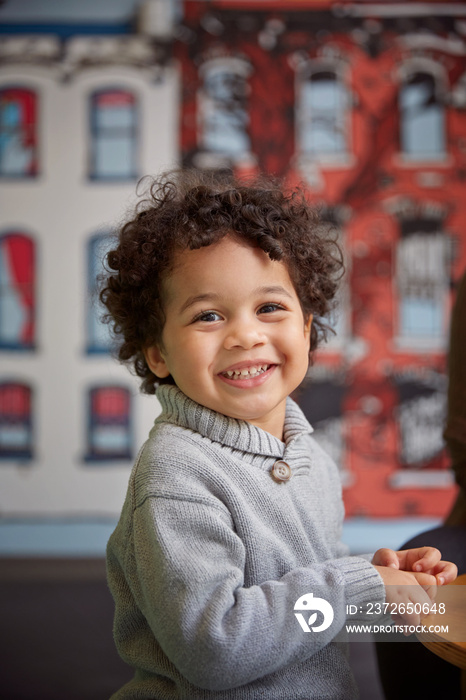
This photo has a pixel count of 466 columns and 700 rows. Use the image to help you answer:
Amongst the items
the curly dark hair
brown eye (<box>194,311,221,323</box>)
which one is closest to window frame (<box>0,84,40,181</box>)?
the curly dark hair

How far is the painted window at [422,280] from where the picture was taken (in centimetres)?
323

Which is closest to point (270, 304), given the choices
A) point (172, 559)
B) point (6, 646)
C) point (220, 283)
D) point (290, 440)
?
point (220, 283)

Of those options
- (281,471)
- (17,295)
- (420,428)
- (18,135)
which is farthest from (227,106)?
(281,471)

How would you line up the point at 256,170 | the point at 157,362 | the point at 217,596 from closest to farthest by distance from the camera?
the point at 217,596 < the point at 157,362 < the point at 256,170

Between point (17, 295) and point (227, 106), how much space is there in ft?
4.73

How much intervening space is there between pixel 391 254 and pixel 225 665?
9.23 feet

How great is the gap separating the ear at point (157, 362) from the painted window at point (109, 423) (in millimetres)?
2380

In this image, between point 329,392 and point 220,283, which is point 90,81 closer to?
point 329,392

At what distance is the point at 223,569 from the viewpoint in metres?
0.70

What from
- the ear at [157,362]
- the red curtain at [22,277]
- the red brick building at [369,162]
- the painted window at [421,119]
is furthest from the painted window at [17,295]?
the ear at [157,362]

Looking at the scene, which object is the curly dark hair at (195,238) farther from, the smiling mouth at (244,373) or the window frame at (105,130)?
the window frame at (105,130)

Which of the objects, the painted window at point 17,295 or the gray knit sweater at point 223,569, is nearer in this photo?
the gray knit sweater at point 223,569

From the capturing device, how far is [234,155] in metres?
3.21

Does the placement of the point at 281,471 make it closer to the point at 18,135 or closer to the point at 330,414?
the point at 330,414
